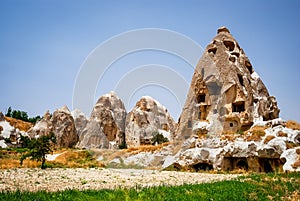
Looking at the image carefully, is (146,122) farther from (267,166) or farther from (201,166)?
(267,166)

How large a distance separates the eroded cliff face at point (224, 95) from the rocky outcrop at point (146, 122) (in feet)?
60.9

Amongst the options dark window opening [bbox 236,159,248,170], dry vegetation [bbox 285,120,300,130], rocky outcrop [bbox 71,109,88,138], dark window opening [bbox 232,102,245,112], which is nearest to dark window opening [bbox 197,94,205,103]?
dark window opening [bbox 232,102,245,112]

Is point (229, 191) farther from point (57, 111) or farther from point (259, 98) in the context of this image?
point (57, 111)

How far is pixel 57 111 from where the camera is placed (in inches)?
2016

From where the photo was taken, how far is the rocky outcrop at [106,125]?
5378 centimetres

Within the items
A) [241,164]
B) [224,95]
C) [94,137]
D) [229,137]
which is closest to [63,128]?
[94,137]

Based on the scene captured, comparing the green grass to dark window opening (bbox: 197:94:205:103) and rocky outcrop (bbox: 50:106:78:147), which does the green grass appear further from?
rocky outcrop (bbox: 50:106:78:147)

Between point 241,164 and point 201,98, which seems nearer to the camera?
point 241,164

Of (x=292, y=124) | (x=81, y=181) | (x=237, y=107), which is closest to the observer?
(x=81, y=181)

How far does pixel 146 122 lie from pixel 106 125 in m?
8.15

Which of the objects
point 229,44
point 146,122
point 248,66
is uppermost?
point 229,44

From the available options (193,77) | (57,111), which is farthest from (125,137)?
(193,77)

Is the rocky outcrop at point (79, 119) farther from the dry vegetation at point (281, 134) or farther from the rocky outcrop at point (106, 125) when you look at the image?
the dry vegetation at point (281, 134)

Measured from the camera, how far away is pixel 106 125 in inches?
2248
